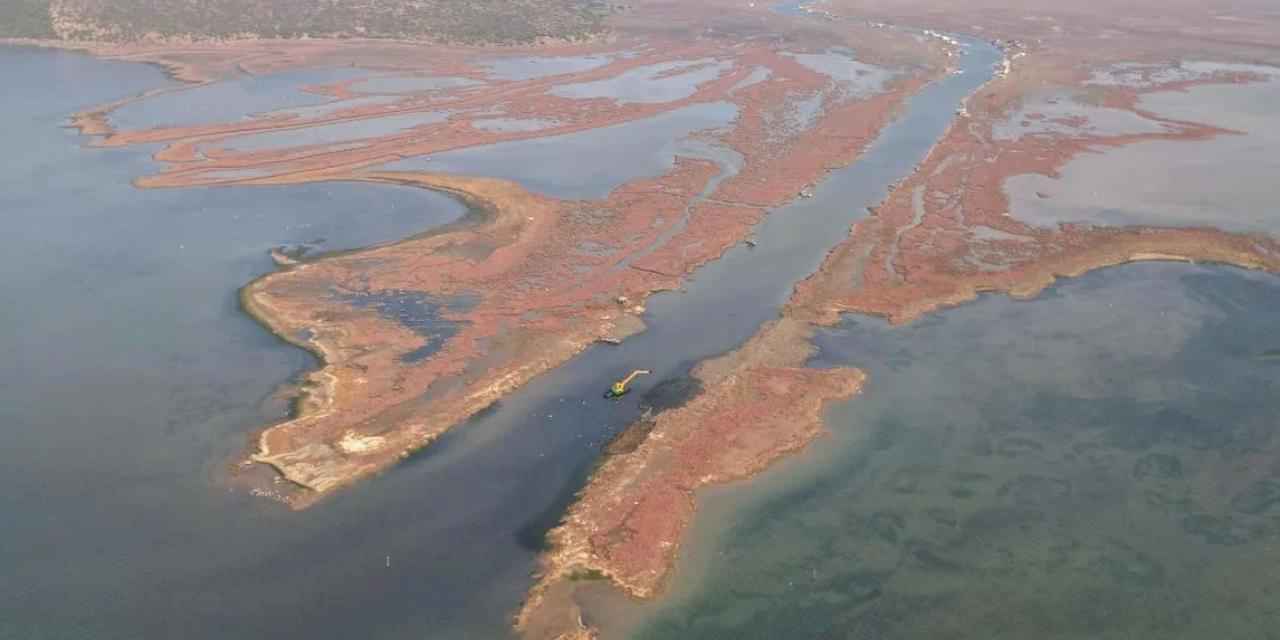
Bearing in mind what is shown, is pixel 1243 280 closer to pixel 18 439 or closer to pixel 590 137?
pixel 590 137

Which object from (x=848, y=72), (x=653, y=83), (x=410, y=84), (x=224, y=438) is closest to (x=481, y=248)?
(x=224, y=438)

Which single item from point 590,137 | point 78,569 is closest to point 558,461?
point 78,569

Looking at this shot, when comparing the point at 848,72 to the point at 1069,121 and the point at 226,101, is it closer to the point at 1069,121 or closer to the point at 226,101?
the point at 1069,121

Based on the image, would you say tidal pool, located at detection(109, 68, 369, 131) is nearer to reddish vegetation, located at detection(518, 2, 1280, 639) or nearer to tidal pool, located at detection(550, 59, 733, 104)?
tidal pool, located at detection(550, 59, 733, 104)

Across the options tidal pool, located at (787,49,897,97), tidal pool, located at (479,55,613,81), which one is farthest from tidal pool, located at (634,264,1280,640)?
tidal pool, located at (479,55,613,81)

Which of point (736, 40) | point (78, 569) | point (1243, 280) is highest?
point (736, 40)

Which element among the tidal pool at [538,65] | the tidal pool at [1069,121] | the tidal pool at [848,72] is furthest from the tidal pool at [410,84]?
the tidal pool at [1069,121]
